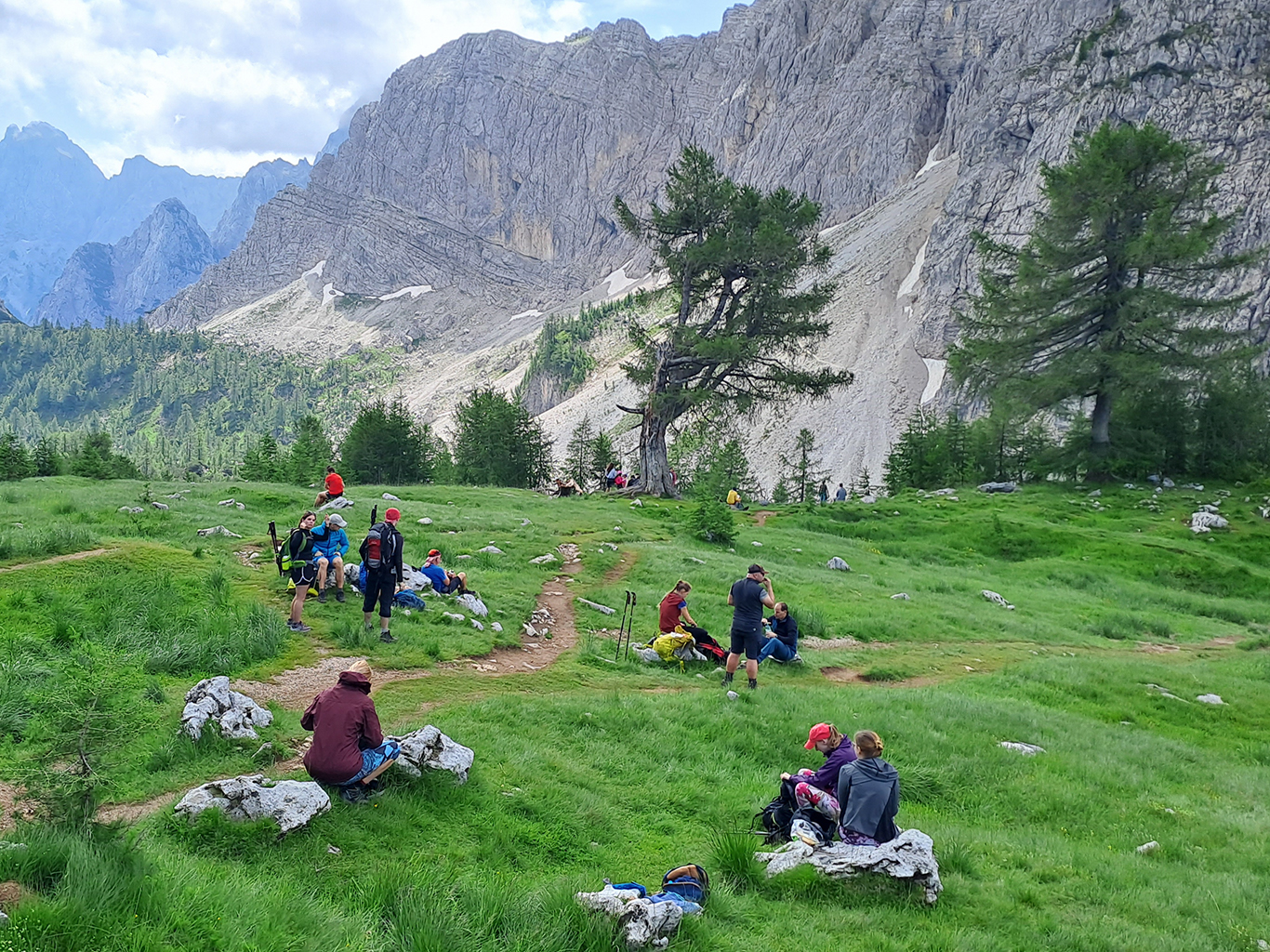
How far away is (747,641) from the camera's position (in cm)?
1428

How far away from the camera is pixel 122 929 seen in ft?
13.0

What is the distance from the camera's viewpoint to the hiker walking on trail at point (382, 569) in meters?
13.4

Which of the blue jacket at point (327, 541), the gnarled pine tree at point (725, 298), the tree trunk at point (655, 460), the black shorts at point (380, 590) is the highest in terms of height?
the gnarled pine tree at point (725, 298)

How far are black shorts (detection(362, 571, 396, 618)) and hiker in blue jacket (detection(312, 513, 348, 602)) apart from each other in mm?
1530

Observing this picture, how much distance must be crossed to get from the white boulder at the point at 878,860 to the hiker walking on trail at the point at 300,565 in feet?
30.9

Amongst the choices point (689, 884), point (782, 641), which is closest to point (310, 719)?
point (689, 884)

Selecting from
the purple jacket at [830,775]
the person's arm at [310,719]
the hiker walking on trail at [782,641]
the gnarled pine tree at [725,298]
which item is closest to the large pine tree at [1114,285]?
the gnarled pine tree at [725,298]

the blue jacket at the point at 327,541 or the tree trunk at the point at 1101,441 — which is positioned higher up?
the tree trunk at the point at 1101,441

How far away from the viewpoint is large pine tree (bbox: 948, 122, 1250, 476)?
4094 cm

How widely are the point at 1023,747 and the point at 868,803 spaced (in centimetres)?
589

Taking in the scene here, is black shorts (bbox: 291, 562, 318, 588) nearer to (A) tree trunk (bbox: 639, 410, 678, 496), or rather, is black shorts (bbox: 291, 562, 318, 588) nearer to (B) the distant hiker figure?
(B) the distant hiker figure

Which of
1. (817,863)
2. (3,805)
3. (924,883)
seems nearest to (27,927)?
(3,805)

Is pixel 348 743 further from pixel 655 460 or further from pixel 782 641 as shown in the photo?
pixel 655 460

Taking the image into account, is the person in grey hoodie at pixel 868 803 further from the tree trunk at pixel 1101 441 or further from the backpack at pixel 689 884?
the tree trunk at pixel 1101 441
